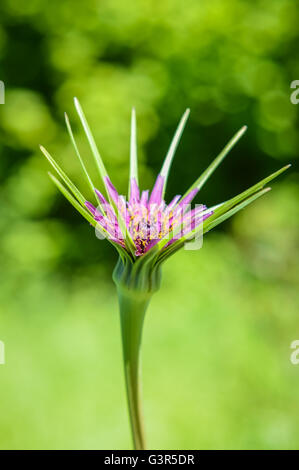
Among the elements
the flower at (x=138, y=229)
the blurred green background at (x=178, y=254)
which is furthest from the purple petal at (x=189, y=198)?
the blurred green background at (x=178, y=254)

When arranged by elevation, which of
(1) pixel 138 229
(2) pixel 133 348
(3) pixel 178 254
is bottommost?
(2) pixel 133 348

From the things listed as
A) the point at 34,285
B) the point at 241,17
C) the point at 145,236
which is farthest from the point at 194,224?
the point at 241,17

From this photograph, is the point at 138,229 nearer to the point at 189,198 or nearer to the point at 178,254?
the point at 189,198

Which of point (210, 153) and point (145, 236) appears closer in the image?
point (145, 236)

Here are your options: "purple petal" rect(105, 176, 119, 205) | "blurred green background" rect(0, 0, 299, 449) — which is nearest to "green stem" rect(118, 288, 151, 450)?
"purple petal" rect(105, 176, 119, 205)

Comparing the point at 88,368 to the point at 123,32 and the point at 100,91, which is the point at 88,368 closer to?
the point at 100,91

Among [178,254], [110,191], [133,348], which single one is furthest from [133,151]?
[178,254]
